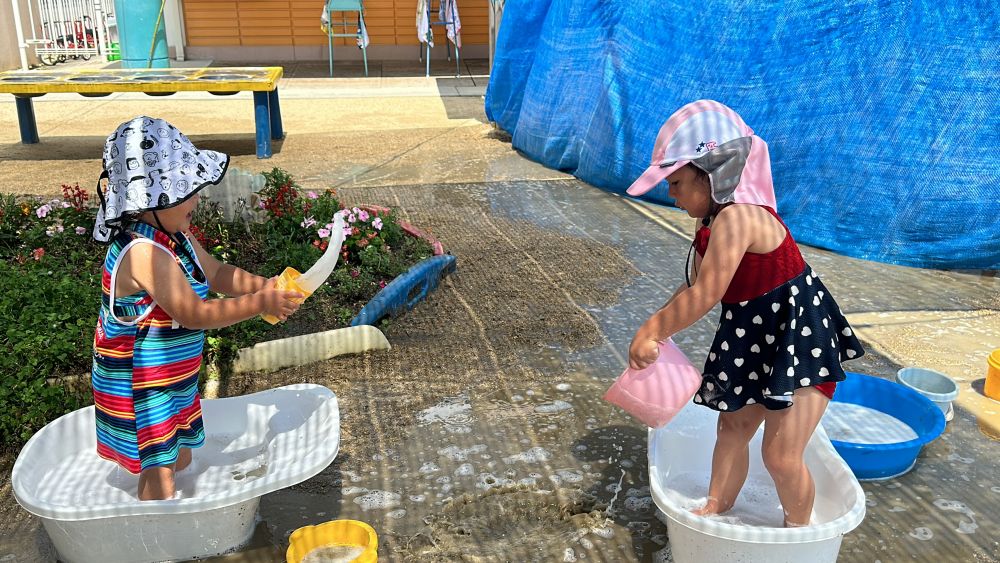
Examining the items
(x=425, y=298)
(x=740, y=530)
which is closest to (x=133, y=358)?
(x=740, y=530)

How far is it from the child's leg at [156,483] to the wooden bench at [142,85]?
5919mm

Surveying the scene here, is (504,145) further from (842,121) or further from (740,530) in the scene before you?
(740,530)

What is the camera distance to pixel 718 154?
2.17 metres

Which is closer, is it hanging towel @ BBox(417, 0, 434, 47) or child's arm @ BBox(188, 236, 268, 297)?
child's arm @ BBox(188, 236, 268, 297)

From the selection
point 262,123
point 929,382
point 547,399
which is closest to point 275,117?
point 262,123

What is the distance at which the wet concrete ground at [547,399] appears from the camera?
103 inches

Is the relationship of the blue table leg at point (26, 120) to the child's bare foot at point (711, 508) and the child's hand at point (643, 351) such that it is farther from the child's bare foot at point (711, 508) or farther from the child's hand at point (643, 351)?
the child's bare foot at point (711, 508)

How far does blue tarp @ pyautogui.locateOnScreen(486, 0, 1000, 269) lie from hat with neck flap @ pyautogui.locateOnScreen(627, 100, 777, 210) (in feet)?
10.9

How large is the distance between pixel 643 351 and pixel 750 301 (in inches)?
12.3

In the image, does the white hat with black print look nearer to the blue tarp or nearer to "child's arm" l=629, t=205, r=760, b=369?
"child's arm" l=629, t=205, r=760, b=369

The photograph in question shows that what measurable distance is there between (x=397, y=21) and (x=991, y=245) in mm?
12800

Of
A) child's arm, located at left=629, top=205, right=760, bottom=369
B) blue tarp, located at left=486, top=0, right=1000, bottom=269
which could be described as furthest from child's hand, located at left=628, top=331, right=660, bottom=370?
blue tarp, located at left=486, top=0, right=1000, bottom=269

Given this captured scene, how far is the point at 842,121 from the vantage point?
17.4 feet

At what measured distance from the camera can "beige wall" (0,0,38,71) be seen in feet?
44.7
